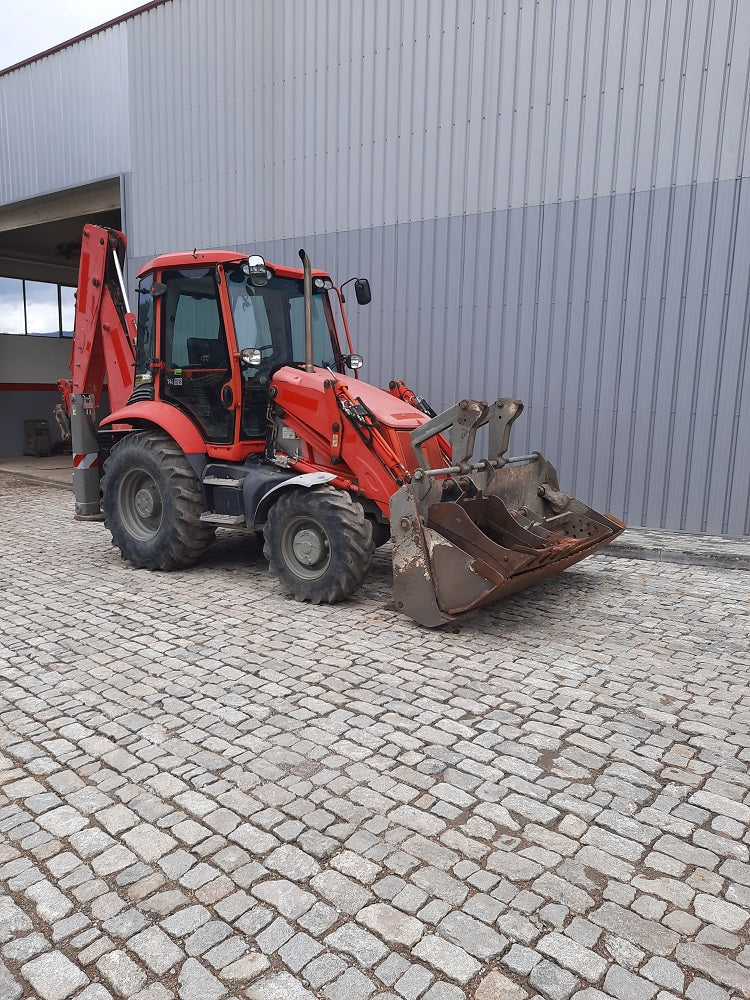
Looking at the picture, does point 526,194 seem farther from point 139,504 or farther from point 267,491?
point 139,504

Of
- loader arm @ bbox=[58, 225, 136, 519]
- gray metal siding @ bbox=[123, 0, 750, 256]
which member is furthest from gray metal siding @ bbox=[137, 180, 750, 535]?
loader arm @ bbox=[58, 225, 136, 519]

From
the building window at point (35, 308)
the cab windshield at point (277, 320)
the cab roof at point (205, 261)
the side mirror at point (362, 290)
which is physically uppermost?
the building window at point (35, 308)

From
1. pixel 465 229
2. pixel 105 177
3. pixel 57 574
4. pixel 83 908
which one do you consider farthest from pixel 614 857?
pixel 105 177

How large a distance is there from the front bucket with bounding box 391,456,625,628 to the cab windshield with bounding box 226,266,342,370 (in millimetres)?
2134

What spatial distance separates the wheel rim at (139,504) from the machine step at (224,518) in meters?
0.59

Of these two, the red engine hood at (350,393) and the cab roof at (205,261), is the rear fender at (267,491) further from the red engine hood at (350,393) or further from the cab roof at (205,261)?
the cab roof at (205,261)

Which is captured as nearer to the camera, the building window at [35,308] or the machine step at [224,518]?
the machine step at [224,518]

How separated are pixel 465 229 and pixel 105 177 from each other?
7455 mm

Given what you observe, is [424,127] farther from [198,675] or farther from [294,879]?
[294,879]

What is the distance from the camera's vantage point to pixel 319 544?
230 inches

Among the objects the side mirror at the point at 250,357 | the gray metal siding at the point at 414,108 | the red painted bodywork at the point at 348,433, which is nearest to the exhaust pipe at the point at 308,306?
the red painted bodywork at the point at 348,433

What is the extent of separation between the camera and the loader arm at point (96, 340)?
8.10 m

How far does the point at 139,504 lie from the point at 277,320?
230 centimetres

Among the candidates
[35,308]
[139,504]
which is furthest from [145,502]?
[35,308]
